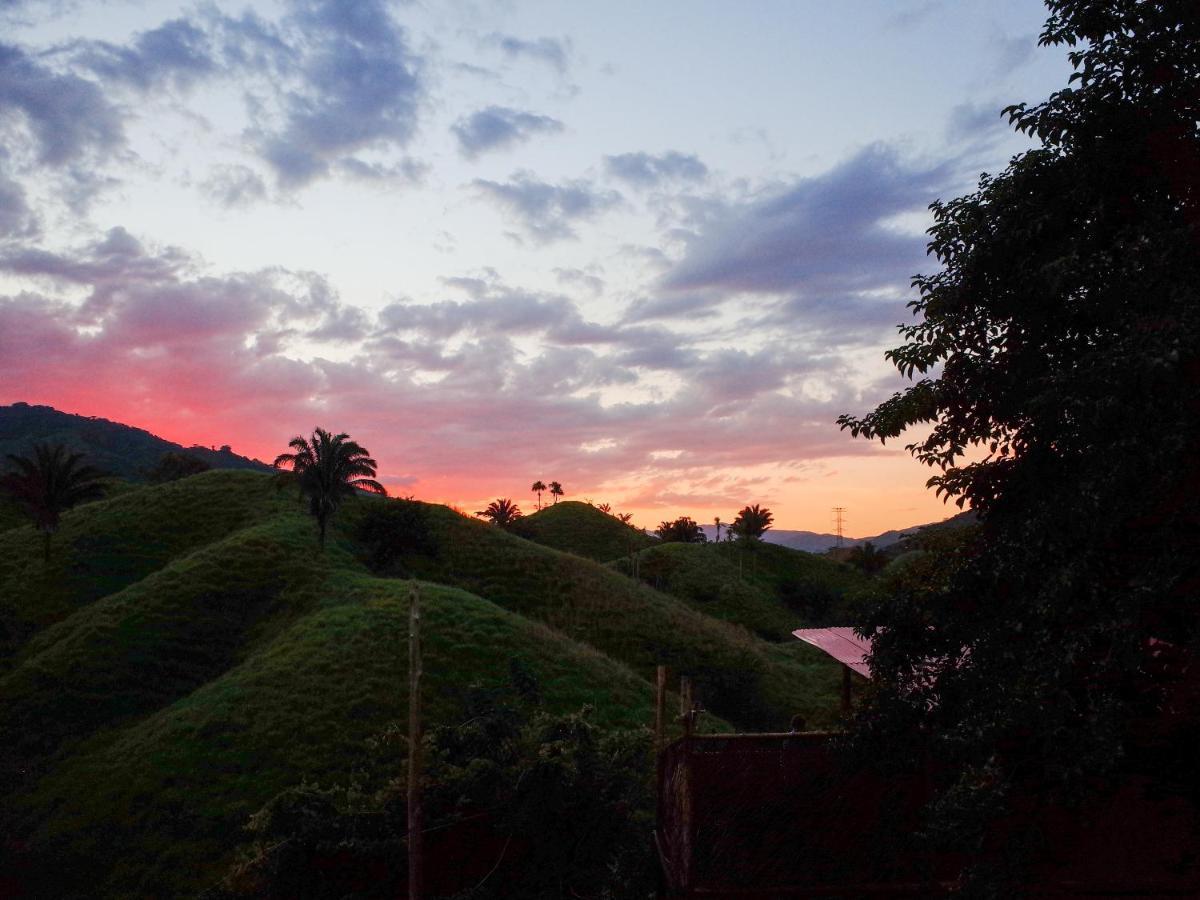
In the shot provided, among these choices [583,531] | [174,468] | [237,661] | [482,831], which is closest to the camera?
[482,831]

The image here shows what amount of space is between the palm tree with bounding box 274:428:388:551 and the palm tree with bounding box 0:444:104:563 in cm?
1303

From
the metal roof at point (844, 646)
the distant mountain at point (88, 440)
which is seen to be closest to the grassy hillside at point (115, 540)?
the metal roof at point (844, 646)

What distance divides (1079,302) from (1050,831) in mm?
5214

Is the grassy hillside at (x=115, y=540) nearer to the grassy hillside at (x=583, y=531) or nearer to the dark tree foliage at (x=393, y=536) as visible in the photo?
the dark tree foliage at (x=393, y=536)

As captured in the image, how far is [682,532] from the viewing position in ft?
355

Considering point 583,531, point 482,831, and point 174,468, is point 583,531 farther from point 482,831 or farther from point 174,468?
point 482,831

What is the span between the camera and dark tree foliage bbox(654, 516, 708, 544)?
108125 mm

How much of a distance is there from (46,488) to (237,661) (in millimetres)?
21147

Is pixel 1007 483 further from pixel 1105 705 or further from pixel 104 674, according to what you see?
pixel 104 674

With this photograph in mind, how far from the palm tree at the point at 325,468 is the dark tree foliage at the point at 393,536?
6128 millimetres

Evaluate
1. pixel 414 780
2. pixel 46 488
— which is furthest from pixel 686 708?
pixel 46 488

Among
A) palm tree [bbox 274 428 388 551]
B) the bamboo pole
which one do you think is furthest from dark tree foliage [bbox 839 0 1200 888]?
palm tree [bbox 274 428 388 551]

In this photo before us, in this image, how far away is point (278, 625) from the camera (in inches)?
1607

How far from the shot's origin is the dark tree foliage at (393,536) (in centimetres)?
5606
